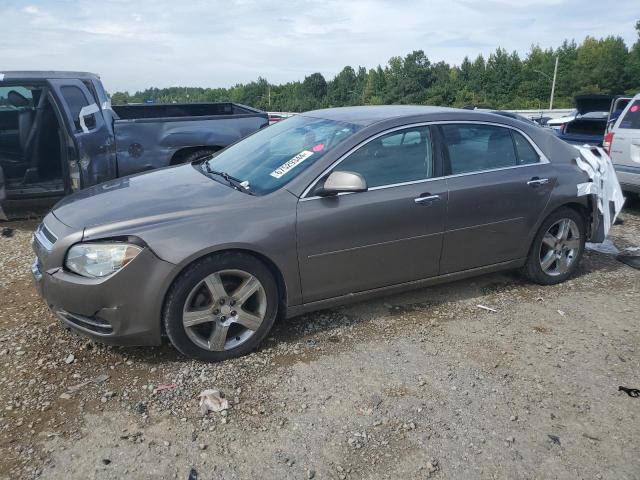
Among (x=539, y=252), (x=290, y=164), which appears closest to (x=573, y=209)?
(x=539, y=252)

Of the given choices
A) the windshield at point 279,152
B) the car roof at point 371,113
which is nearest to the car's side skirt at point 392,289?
the windshield at point 279,152

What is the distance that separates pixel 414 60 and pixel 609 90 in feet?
129

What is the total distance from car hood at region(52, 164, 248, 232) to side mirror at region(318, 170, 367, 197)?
0.55m

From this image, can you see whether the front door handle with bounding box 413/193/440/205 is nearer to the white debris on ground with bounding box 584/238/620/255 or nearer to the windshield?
the windshield

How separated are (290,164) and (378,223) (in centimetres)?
77

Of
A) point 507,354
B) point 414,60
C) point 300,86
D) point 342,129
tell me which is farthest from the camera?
point 300,86

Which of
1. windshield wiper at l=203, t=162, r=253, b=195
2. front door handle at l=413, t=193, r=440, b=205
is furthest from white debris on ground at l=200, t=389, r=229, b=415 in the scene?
front door handle at l=413, t=193, r=440, b=205

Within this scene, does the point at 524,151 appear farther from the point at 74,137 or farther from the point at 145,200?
the point at 74,137

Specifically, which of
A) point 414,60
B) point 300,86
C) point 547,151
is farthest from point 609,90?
point 547,151

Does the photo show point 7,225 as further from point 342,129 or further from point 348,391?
point 348,391

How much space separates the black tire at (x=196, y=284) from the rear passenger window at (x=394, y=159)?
37.6 inches

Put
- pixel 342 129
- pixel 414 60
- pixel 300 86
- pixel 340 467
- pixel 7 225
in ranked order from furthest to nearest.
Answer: pixel 300 86
pixel 414 60
pixel 7 225
pixel 342 129
pixel 340 467

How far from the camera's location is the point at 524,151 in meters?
4.64

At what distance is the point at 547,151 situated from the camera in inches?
187
